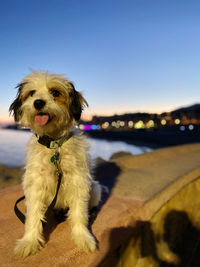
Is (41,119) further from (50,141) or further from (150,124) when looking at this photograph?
(150,124)

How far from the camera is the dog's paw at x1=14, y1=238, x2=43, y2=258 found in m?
2.07

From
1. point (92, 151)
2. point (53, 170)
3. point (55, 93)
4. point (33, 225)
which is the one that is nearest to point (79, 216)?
point (33, 225)

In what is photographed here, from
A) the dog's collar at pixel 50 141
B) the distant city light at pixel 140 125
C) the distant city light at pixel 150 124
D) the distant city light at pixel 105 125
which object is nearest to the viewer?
the dog's collar at pixel 50 141

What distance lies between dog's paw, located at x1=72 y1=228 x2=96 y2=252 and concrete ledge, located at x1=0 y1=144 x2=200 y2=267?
0.05 meters

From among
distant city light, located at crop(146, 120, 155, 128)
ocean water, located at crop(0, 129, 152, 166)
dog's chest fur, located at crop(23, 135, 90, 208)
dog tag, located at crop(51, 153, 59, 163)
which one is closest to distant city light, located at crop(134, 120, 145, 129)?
distant city light, located at crop(146, 120, 155, 128)

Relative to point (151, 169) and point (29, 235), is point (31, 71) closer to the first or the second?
point (29, 235)

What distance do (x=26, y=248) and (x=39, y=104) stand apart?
1.46 metres

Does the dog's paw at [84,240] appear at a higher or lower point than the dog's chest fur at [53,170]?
lower

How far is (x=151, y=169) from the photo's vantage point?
6.38 m

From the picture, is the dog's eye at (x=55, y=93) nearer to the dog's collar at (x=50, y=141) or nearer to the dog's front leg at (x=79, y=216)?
the dog's collar at (x=50, y=141)

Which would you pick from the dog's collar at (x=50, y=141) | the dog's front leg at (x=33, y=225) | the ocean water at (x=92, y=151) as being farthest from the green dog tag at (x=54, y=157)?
the ocean water at (x=92, y=151)

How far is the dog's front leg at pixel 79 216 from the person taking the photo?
7.39 feet

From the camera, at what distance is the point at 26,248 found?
208 cm

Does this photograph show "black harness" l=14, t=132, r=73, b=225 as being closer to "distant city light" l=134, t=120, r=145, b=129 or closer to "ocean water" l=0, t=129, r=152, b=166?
"ocean water" l=0, t=129, r=152, b=166
